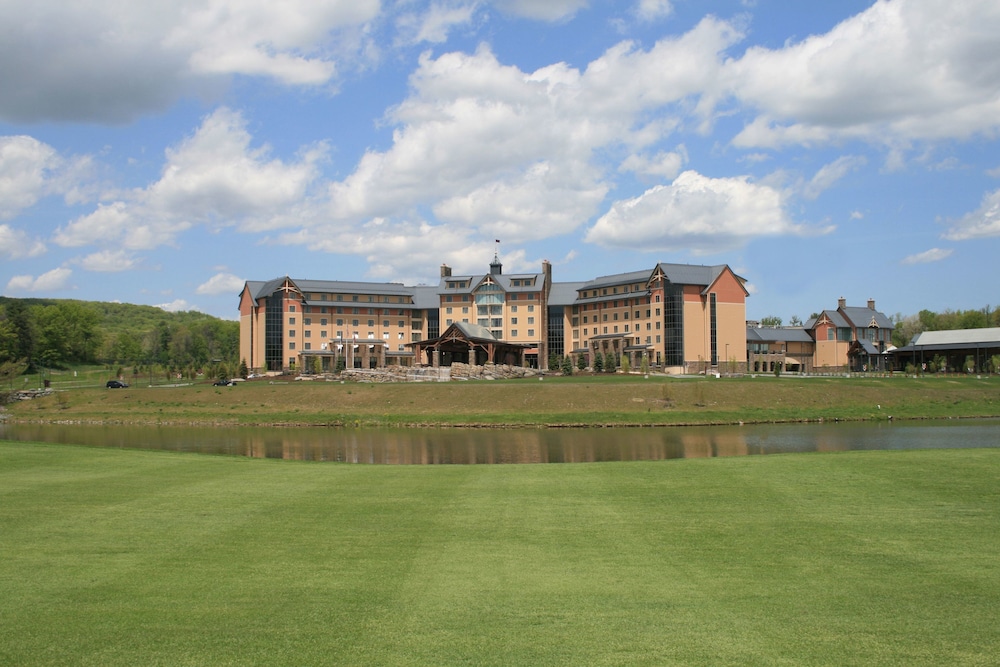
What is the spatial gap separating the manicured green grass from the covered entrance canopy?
7429 cm

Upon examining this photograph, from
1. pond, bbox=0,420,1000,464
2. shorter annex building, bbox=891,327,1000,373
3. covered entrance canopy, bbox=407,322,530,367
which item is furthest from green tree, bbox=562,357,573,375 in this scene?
shorter annex building, bbox=891,327,1000,373

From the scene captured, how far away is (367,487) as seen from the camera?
18.0m

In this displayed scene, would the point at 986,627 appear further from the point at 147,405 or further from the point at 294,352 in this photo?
the point at 294,352

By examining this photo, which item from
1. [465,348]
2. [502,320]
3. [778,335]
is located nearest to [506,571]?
[465,348]

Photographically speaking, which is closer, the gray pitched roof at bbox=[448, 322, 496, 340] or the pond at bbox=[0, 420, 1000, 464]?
the pond at bbox=[0, 420, 1000, 464]

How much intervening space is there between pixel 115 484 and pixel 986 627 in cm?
1765

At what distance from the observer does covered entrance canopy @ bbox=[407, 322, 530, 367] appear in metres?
92.9

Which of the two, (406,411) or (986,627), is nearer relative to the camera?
(986,627)

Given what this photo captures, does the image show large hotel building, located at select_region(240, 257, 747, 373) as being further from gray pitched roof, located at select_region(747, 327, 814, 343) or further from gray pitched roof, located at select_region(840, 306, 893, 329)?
gray pitched roof, located at select_region(840, 306, 893, 329)

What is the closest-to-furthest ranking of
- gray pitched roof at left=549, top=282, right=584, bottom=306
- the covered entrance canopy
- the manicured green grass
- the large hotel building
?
1. the manicured green grass
2. the covered entrance canopy
3. the large hotel building
4. gray pitched roof at left=549, top=282, right=584, bottom=306

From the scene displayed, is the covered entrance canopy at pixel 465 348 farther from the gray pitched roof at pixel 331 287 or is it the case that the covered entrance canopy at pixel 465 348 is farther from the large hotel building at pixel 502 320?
the gray pitched roof at pixel 331 287

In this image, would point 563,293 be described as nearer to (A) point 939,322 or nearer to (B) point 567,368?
(B) point 567,368

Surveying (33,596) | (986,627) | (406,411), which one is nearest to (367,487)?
(33,596)

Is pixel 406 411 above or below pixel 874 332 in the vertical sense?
below
